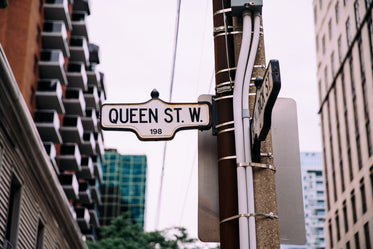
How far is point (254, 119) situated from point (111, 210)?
146m

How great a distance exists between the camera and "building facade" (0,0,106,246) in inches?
685

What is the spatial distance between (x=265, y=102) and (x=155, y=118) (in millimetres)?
1514

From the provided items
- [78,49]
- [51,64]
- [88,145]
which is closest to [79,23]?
[78,49]

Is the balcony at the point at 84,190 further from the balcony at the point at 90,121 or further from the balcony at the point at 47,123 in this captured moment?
the balcony at the point at 47,123

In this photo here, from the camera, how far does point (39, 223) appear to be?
2030 cm

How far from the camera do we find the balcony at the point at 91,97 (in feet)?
238

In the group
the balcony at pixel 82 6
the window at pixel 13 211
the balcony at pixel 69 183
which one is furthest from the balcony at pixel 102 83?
the window at pixel 13 211

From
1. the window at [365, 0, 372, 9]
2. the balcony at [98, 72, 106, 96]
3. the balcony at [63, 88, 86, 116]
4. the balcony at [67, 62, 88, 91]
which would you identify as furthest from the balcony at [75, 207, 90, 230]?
the window at [365, 0, 372, 9]

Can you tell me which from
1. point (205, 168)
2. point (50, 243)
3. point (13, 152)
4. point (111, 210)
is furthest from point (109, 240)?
point (111, 210)

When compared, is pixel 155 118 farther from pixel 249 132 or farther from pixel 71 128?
pixel 71 128

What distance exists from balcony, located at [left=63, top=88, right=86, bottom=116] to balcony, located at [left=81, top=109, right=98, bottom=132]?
4.67 m

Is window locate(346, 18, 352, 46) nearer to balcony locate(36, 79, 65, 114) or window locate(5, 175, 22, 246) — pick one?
balcony locate(36, 79, 65, 114)

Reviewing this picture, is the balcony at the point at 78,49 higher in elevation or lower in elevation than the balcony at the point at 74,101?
higher

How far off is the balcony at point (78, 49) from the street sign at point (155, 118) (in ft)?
200
